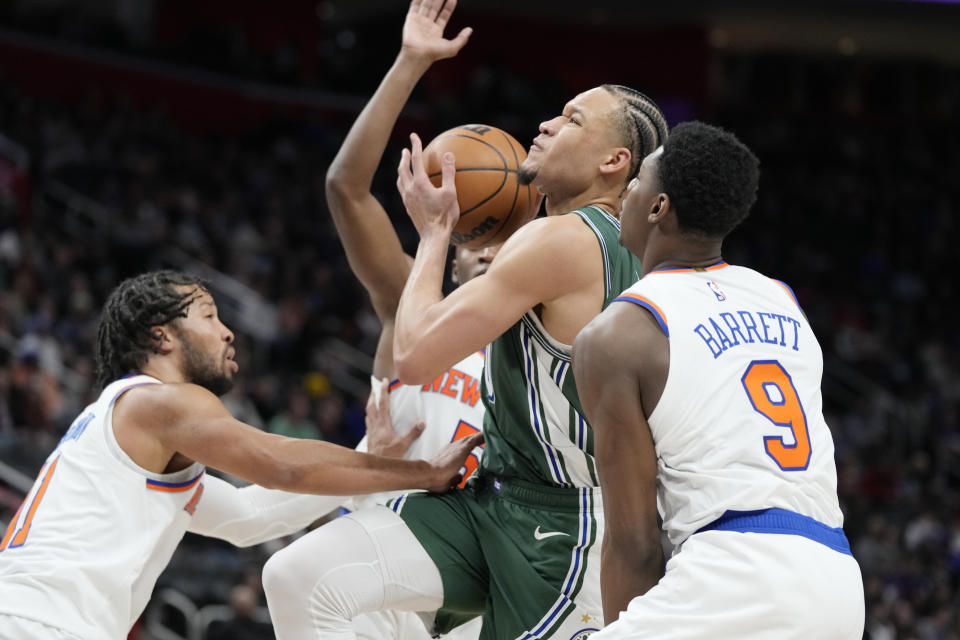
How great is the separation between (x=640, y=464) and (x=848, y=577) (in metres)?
0.52

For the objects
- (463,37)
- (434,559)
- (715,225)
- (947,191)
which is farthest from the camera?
(947,191)

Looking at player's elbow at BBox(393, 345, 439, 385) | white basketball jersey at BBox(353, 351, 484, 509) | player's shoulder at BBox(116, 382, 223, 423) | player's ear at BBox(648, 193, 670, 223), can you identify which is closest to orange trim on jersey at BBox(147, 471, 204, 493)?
player's shoulder at BBox(116, 382, 223, 423)

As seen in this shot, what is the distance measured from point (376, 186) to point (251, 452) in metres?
13.9

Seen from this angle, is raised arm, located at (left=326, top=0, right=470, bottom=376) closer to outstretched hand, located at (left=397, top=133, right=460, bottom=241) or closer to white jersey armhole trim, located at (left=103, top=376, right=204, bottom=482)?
outstretched hand, located at (left=397, top=133, right=460, bottom=241)

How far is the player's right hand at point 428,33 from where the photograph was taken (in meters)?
4.04

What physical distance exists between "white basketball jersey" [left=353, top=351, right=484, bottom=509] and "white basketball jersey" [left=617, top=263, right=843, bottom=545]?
146cm

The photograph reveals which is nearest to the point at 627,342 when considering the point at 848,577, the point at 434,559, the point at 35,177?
the point at 848,577

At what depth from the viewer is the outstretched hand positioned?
349cm

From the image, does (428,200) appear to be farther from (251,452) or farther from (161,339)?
(161,339)

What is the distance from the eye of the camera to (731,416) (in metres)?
2.66

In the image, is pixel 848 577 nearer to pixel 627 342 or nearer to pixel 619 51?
pixel 627 342

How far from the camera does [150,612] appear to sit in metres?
7.95

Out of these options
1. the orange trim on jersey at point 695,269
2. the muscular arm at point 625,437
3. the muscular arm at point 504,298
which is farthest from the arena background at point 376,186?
the orange trim on jersey at point 695,269

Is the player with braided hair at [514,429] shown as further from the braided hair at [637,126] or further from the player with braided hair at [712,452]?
the player with braided hair at [712,452]
